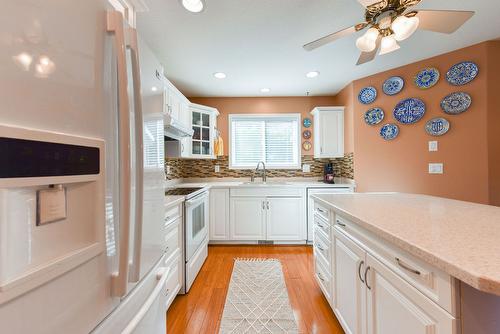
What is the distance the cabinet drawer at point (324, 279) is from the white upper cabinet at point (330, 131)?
77.7 inches

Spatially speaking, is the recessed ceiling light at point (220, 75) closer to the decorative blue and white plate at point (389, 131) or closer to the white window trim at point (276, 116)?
the white window trim at point (276, 116)

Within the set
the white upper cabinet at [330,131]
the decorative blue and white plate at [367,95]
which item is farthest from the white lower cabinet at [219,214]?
the decorative blue and white plate at [367,95]

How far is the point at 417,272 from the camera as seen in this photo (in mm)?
807

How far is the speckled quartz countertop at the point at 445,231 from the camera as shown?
63 cm

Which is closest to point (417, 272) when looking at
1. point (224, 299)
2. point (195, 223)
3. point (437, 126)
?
point (224, 299)

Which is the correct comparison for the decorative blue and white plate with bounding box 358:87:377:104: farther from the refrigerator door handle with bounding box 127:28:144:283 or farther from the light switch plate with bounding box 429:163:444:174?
the refrigerator door handle with bounding box 127:28:144:283

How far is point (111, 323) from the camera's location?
625 millimetres

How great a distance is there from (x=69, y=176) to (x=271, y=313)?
185 centimetres

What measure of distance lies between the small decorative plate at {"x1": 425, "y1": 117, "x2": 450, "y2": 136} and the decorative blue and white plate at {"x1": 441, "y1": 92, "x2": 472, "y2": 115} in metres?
0.11

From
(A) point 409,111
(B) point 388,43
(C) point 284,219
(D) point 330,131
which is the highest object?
(B) point 388,43

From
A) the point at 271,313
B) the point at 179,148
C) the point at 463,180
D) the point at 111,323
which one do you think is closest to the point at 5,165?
the point at 111,323

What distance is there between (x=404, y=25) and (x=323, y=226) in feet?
4.87

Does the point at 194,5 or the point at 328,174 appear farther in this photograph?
the point at 328,174

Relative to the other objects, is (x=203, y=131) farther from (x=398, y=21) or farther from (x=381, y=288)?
(x=381, y=288)
